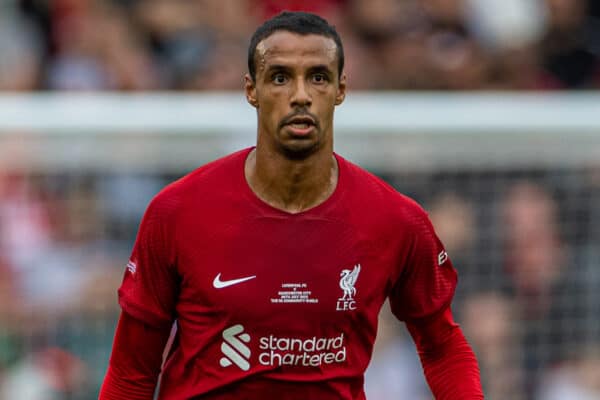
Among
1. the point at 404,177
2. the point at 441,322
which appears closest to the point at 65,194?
the point at 404,177

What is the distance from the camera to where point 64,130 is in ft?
23.4

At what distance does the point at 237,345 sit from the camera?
411 centimetres

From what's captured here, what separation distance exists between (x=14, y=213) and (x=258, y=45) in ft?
11.0

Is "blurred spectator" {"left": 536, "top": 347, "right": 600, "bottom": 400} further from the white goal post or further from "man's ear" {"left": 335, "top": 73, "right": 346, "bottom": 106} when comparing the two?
"man's ear" {"left": 335, "top": 73, "right": 346, "bottom": 106}

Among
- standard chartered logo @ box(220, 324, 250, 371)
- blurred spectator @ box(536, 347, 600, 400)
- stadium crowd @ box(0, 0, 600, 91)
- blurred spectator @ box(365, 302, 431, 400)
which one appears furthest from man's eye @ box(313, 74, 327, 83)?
stadium crowd @ box(0, 0, 600, 91)

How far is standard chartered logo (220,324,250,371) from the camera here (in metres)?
4.10

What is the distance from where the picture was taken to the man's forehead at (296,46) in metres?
4.00

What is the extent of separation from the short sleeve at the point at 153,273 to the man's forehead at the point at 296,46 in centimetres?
56

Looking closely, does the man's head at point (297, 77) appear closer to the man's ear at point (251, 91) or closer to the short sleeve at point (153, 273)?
the man's ear at point (251, 91)

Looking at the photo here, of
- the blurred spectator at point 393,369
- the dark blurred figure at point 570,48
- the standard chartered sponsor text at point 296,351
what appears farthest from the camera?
the dark blurred figure at point 570,48

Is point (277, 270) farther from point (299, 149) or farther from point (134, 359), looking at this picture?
point (134, 359)

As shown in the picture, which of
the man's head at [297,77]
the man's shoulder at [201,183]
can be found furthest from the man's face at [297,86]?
the man's shoulder at [201,183]

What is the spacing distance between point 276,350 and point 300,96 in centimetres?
76

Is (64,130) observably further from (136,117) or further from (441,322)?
(441,322)
